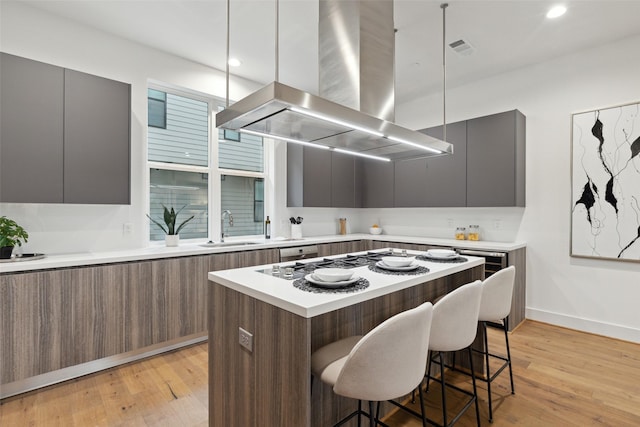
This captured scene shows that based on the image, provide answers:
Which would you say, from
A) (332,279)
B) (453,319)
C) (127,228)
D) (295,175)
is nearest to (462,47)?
(295,175)

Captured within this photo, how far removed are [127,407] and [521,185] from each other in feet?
13.9

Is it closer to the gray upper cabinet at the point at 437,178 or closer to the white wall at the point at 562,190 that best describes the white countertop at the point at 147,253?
the white wall at the point at 562,190

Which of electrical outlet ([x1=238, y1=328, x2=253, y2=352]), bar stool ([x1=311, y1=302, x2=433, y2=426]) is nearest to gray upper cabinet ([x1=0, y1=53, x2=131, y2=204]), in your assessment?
electrical outlet ([x1=238, y1=328, x2=253, y2=352])

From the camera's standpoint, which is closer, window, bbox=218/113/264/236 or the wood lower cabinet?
the wood lower cabinet

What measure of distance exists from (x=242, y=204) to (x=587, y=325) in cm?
411

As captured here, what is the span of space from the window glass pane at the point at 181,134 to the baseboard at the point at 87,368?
6.22ft

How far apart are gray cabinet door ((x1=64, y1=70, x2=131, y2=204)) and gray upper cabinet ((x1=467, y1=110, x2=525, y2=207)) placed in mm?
3671

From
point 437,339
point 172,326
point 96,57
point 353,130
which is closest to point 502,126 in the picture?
point 353,130

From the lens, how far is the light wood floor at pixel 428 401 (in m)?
1.97

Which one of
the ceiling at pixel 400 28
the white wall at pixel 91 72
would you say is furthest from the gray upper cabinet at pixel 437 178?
the white wall at pixel 91 72

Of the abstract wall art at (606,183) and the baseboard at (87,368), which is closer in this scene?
the baseboard at (87,368)

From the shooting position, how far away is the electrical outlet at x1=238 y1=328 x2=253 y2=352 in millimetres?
1473

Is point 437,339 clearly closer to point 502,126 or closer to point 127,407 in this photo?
point 127,407

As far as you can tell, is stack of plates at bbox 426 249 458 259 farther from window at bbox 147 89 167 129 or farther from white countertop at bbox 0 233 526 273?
window at bbox 147 89 167 129
